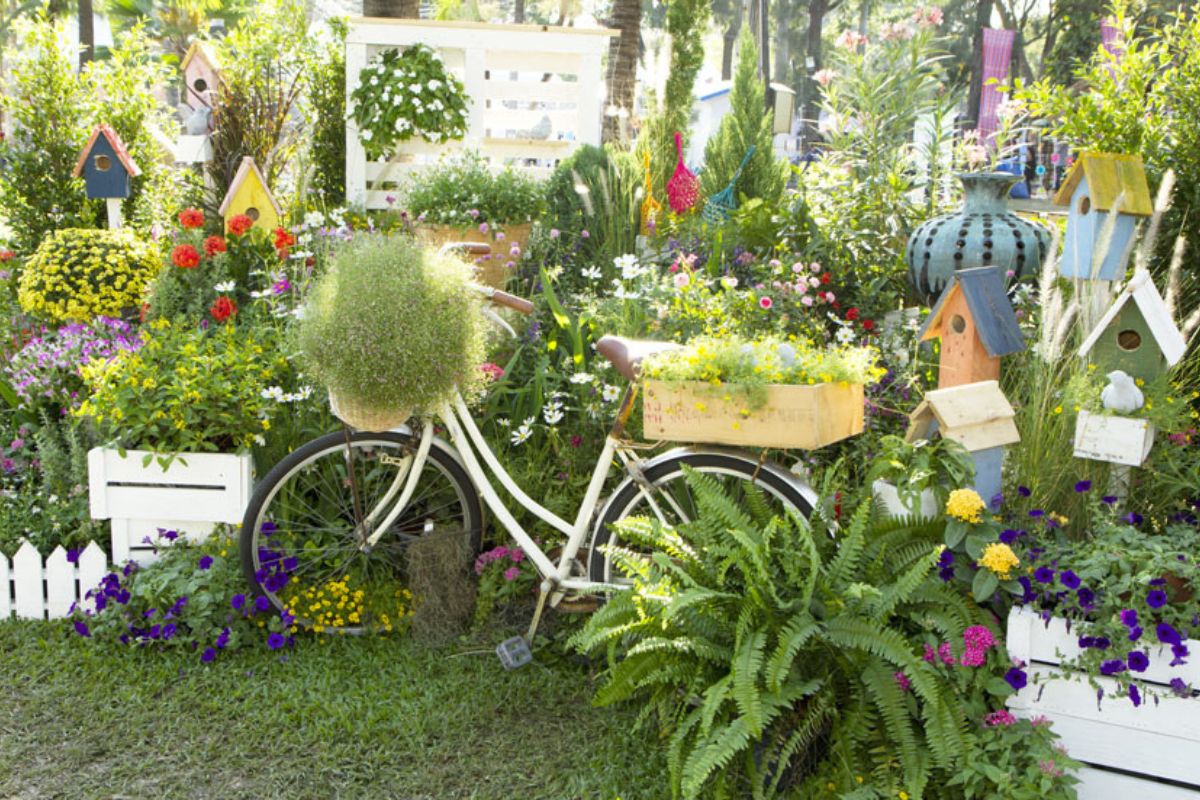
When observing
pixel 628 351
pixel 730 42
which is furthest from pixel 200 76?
pixel 730 42

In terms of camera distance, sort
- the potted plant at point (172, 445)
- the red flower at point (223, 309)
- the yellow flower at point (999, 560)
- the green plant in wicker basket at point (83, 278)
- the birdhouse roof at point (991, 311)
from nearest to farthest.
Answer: the yellow flower at point (999, 560)
the birdhouse roof at point (991, 311)
the potted plant at point (172, 445)
the red flower at point (223, 309)
the green plant in wicker basket at point (83, 278)

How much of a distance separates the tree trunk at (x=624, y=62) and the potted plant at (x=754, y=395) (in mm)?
9000

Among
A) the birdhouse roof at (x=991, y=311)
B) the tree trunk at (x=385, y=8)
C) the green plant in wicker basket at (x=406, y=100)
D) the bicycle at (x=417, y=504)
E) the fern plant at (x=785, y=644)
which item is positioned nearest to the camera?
the fern plant at (x=785, y=644)

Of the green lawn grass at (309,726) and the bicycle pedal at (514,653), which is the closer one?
the green lawn grass at (309,726)

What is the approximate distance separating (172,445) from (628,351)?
1.67 metres

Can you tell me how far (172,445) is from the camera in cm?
373

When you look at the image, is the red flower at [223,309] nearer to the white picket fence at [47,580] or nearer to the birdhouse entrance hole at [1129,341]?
the white picket fence at [47,580]

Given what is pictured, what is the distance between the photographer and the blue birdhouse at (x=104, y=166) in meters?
5.42

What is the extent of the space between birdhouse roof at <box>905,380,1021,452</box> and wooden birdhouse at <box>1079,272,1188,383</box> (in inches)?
18.8

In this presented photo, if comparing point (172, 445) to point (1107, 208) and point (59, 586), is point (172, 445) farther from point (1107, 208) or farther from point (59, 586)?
point (1107, 208)

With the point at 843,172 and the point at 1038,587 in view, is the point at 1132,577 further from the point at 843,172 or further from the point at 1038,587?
the point at 843,172

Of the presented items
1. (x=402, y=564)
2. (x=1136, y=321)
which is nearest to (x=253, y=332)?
(x=402, y=564)

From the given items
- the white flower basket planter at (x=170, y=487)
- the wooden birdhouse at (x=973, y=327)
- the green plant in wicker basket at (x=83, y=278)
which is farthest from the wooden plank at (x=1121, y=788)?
the green plant in wicker basket at (x=83, y=278)

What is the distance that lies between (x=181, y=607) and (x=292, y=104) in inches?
170
